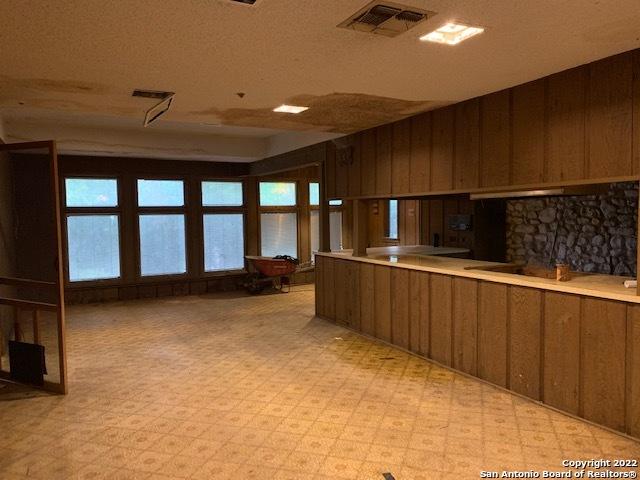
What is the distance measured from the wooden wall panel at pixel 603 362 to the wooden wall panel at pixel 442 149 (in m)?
1.72

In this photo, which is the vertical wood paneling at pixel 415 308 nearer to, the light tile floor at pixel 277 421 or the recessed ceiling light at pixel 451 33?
the light tile floor at pixel 277 421

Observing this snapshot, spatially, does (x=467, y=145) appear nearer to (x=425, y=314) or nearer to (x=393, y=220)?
(x=425, y=314)

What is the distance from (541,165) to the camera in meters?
3.40

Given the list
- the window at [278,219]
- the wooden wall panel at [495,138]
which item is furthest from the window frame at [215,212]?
the wooden wall panel at [495,138]

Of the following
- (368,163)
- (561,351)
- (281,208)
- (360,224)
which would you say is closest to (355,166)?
(368,163)

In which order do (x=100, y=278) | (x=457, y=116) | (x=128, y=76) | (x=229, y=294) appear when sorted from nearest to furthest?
(x=128, y=76) → (x=457, y=116) → (x=100, y=278) → (x=229, y=294)

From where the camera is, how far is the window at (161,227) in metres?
8.14

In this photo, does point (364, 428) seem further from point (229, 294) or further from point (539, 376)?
point (229, 294)

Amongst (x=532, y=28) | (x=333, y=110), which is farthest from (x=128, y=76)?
(x=532, y=28)

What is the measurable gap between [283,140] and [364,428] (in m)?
5.23

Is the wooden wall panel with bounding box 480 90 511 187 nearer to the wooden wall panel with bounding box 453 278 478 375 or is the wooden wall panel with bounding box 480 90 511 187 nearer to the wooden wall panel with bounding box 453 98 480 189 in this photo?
the wooden wall panel with bounding box 453 98 480 189

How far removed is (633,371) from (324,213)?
415cm

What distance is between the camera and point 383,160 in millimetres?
5098

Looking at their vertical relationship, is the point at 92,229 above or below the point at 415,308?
above
